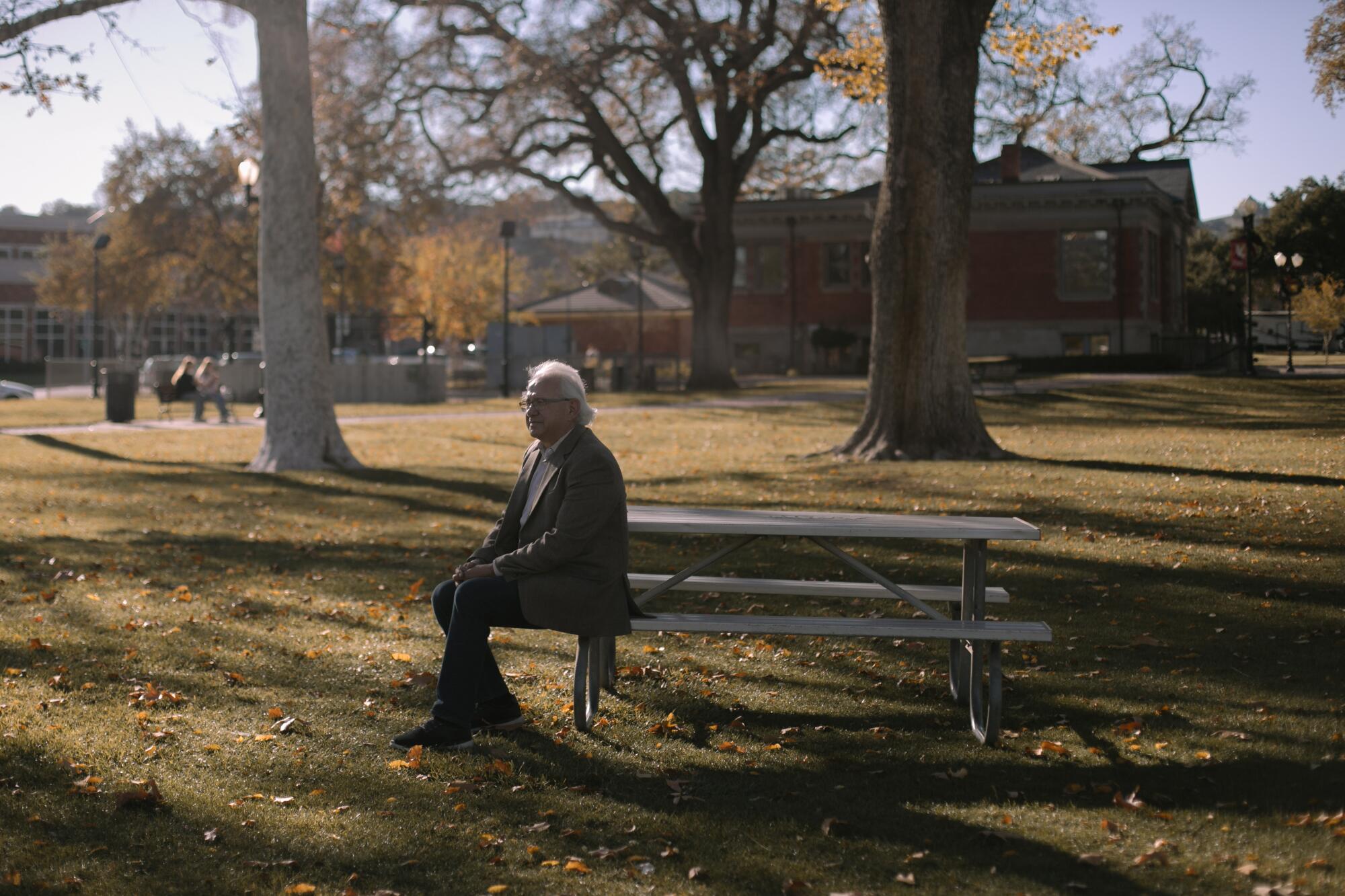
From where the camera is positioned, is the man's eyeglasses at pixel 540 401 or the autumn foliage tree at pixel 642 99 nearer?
the man's eyeglasses at pixel 540 401

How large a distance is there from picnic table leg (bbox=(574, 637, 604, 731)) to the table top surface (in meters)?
0.61

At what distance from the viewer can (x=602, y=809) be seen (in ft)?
16.1

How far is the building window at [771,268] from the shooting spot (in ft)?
153

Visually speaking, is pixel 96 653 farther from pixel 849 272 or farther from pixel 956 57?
pixel 849 272

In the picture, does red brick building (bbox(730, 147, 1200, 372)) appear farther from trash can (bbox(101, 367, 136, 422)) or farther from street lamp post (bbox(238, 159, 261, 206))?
trash can (bbox(101, 367, 136, 422))

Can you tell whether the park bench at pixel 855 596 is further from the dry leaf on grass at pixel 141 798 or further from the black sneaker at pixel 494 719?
the dry leaf on grass at pixel 141 798

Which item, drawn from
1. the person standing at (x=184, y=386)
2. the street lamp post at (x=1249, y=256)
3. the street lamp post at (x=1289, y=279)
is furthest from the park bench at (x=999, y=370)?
the person standing at (x=184, y=386)

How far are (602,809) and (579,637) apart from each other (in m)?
0.85

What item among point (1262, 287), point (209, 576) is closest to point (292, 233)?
point (209, 576)

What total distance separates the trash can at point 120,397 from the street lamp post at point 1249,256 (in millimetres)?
23758

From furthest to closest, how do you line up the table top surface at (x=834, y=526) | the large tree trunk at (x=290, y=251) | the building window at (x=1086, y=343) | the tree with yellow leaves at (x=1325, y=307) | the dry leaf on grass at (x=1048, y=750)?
the building window at (x=1086, y=343) < the tree with yellow leaves at (x=1325, y=307) < the large tree trunk at (x=290, y=251) < the table top surface at (x=834, y=526) < the dry leaf on grass at (x=1048, y=750)

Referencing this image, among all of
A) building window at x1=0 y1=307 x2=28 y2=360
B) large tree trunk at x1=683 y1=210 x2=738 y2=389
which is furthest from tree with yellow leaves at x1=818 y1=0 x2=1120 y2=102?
building window at x1=0 y1=307 x2=28 y2=360

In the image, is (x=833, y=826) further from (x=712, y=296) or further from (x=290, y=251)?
(x=712, y=296)

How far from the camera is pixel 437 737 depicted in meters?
5.60
